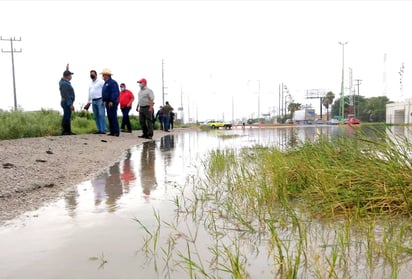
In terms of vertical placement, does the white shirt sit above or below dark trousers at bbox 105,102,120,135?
above

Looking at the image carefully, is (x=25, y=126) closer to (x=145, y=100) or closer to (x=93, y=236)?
(x=145, y=100)

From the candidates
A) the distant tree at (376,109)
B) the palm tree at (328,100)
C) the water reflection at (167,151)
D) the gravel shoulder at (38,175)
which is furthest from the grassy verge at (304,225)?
the palm tree at (328,100)

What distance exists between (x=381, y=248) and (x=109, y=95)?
888 cm

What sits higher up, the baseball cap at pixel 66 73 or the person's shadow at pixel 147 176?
the baseball cap at pixel 66 73

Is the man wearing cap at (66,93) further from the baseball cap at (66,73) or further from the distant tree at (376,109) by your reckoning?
the distant tree at (376,109)

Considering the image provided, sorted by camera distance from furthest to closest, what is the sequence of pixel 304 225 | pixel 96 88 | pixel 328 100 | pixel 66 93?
pixel 328 100, pixel 96 88, pixel 66 93, pixel 304 225

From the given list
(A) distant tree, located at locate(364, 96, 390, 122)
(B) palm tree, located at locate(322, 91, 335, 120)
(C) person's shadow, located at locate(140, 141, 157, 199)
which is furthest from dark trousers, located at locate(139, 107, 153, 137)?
(B) palm tree, located at locate(322, 91, 335, 120)

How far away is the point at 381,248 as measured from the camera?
1450mm

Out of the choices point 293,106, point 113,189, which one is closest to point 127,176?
point 113,189

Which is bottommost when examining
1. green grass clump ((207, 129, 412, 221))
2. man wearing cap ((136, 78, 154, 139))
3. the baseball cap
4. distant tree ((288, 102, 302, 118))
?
green grass clump ((207, 129, 412, 221))

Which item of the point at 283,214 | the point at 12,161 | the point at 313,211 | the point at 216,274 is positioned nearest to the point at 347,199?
the point at 313,211

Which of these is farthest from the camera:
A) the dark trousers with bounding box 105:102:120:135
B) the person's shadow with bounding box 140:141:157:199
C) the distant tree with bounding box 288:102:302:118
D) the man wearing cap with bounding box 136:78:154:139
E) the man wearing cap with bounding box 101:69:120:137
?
the distant tree with bounding box 288:102:302:118

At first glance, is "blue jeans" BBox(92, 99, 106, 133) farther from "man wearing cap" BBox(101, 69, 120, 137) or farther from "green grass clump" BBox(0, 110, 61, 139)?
"green grass clump" BBox(0, 110, 61, 139)

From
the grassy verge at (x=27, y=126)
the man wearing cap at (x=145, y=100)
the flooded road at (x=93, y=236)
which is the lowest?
the flooded road at (x=93, y=236)
